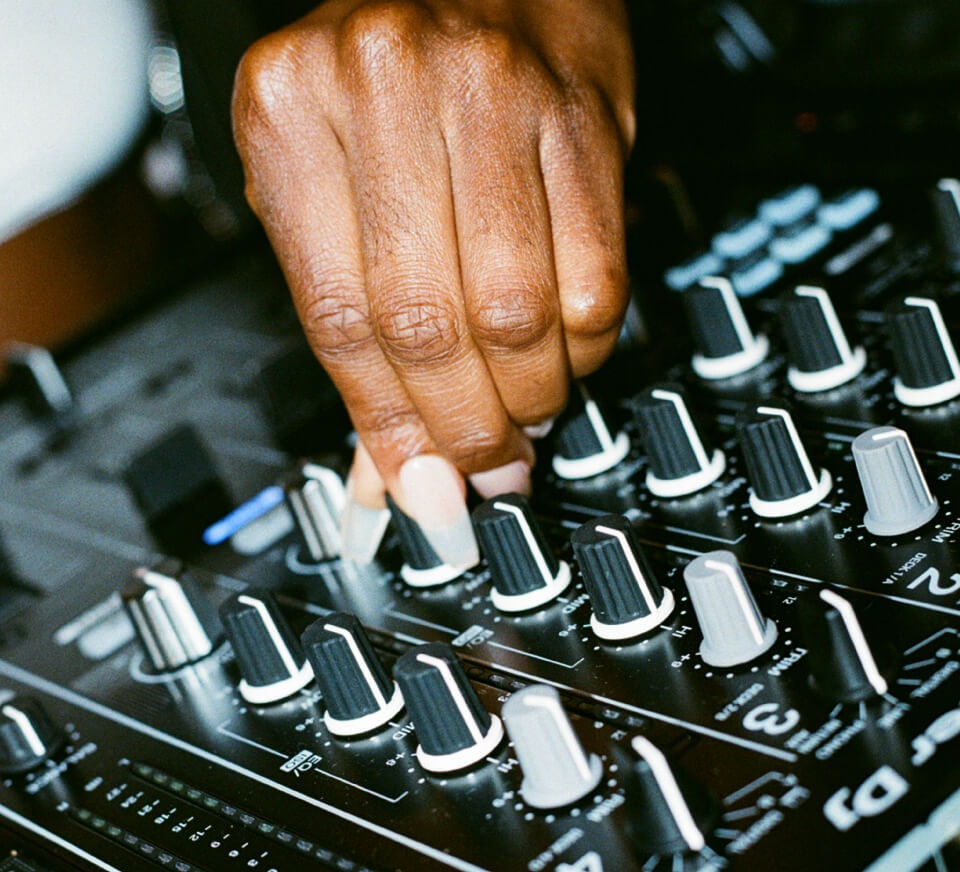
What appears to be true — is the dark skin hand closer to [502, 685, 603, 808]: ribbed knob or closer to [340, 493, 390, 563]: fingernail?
[340, 493, 390, 563]: fingernail

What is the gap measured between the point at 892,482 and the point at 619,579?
171 millimetres

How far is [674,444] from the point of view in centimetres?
98

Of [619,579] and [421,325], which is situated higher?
[421,325]

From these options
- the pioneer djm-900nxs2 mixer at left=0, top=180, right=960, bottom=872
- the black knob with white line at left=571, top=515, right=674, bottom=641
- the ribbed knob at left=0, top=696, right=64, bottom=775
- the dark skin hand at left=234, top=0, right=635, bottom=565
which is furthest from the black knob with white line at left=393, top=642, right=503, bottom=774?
the ribbed knob at left=0, top=696, right=64, bottom=775

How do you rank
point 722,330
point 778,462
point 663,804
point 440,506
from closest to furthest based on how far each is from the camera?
1. point 663,804
2. point 778,462
3. point 440,506
4. point 722,330

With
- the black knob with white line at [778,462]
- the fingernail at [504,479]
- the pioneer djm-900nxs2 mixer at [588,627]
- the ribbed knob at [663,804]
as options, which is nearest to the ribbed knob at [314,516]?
the pioneer djm-900nxs2 mixer at [588,627]

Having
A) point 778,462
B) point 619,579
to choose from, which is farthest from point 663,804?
point 778,462

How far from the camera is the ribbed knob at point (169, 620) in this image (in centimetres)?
101

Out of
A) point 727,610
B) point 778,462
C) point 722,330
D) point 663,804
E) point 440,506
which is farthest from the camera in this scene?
point 722,330

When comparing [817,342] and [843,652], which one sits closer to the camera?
[843,652]

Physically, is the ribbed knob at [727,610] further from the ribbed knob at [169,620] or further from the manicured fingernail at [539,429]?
the ribbed knob at [169,620]

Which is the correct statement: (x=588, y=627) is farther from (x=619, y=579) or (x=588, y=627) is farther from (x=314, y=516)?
(x=314, y=516)

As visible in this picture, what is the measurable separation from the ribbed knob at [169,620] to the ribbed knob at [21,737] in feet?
0.30

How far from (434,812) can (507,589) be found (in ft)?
0.62
